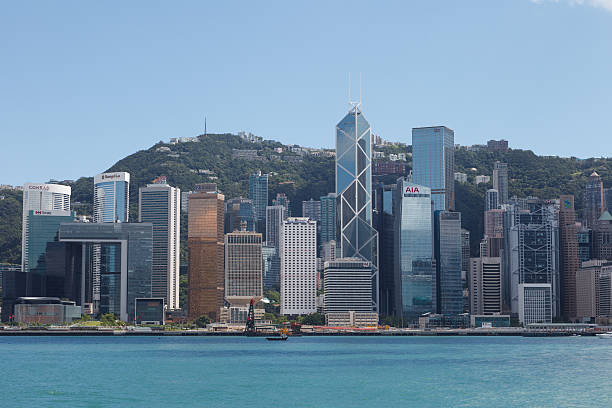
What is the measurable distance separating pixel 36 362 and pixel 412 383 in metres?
57.5

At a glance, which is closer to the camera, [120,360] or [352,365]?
[352,365]

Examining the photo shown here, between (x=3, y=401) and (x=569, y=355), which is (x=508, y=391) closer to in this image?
(x=3, y=401)

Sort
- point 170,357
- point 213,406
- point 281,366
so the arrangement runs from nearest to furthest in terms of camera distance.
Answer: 1. point 213,406
2. point 281,366
3. point 170,357

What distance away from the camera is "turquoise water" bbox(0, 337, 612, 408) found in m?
80.1

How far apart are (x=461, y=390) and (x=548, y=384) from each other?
9859mm

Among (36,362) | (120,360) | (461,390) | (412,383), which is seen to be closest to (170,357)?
(120,360)

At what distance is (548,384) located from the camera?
90.9m

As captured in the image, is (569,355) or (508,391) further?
(569,355)

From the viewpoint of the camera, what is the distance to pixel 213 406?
77.0 metres

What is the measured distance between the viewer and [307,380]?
98.2m

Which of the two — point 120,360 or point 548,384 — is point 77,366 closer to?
point 120,360

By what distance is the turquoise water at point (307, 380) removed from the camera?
80.1m

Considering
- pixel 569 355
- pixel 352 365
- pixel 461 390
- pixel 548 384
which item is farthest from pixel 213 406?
pixel 569 355

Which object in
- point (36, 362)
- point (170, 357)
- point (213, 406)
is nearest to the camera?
point (213, 406)
